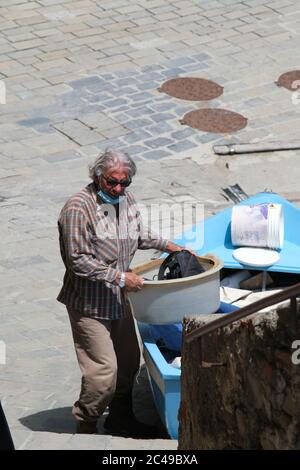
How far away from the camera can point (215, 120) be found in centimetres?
1308

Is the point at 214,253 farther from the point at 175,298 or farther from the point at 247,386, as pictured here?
the point at 247,386

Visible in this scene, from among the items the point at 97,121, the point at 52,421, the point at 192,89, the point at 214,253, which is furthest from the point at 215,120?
the point at 52,421

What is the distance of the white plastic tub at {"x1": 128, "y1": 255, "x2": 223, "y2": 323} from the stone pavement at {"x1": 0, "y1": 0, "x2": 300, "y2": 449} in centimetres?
105

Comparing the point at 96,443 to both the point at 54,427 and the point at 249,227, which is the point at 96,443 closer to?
the point at 54,427

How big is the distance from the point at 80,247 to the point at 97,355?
743 mm

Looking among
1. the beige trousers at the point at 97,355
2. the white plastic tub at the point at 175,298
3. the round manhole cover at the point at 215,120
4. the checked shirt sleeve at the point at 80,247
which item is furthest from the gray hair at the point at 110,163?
the round manhole cover at the point at 215,120

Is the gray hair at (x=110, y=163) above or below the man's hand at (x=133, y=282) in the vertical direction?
above

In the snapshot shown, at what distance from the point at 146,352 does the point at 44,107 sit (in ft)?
19.2

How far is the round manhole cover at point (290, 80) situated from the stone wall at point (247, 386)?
775 cm

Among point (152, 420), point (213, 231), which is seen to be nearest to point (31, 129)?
point (213, 231)

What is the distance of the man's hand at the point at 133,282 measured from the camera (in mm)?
7352

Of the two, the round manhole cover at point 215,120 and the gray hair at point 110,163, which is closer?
the gray hair at point 110,163

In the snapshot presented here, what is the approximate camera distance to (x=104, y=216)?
7340mm

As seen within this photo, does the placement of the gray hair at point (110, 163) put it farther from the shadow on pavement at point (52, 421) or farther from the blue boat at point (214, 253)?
the shadow on pavement at point (52, 421)
